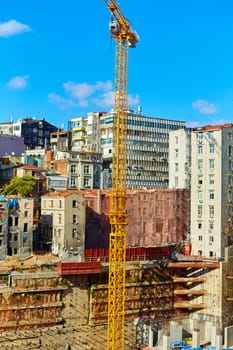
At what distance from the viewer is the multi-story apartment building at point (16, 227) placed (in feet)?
190

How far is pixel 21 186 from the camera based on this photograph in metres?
68.9

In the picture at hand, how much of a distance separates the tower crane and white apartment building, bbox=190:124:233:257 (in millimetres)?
12940

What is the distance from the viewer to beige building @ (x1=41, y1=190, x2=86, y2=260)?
2426 inches

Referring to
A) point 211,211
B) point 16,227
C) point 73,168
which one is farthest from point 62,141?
point 211,211

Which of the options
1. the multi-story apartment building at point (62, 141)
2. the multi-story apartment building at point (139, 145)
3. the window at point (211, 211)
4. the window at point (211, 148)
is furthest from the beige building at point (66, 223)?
the multi-story apartment building at point (62, 141)

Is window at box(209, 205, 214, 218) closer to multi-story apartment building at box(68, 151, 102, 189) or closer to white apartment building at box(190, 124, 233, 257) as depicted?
white apartment building at box(190, 124, 233, 257)

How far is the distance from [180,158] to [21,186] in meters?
21.5

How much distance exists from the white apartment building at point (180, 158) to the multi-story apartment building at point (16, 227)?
2306 cm

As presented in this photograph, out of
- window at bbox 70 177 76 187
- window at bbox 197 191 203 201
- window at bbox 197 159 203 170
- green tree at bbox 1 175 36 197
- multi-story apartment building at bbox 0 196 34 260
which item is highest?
window at bbox 197 159 203 170

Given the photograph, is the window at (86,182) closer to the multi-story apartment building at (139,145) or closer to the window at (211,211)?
the multi-story apartment building at (139,145)

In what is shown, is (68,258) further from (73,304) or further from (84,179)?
(84,179)

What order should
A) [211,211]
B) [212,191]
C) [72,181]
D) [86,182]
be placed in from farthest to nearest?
[86,182] < [72,181] < [212,191] < [211,211]

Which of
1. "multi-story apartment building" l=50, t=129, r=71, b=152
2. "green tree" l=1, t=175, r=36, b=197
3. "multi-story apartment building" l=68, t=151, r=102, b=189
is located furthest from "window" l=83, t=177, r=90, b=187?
"multi-story apartment building" l=50, t=129, r=71, b=152

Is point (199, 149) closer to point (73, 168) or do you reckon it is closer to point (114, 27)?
point (114, 27)
